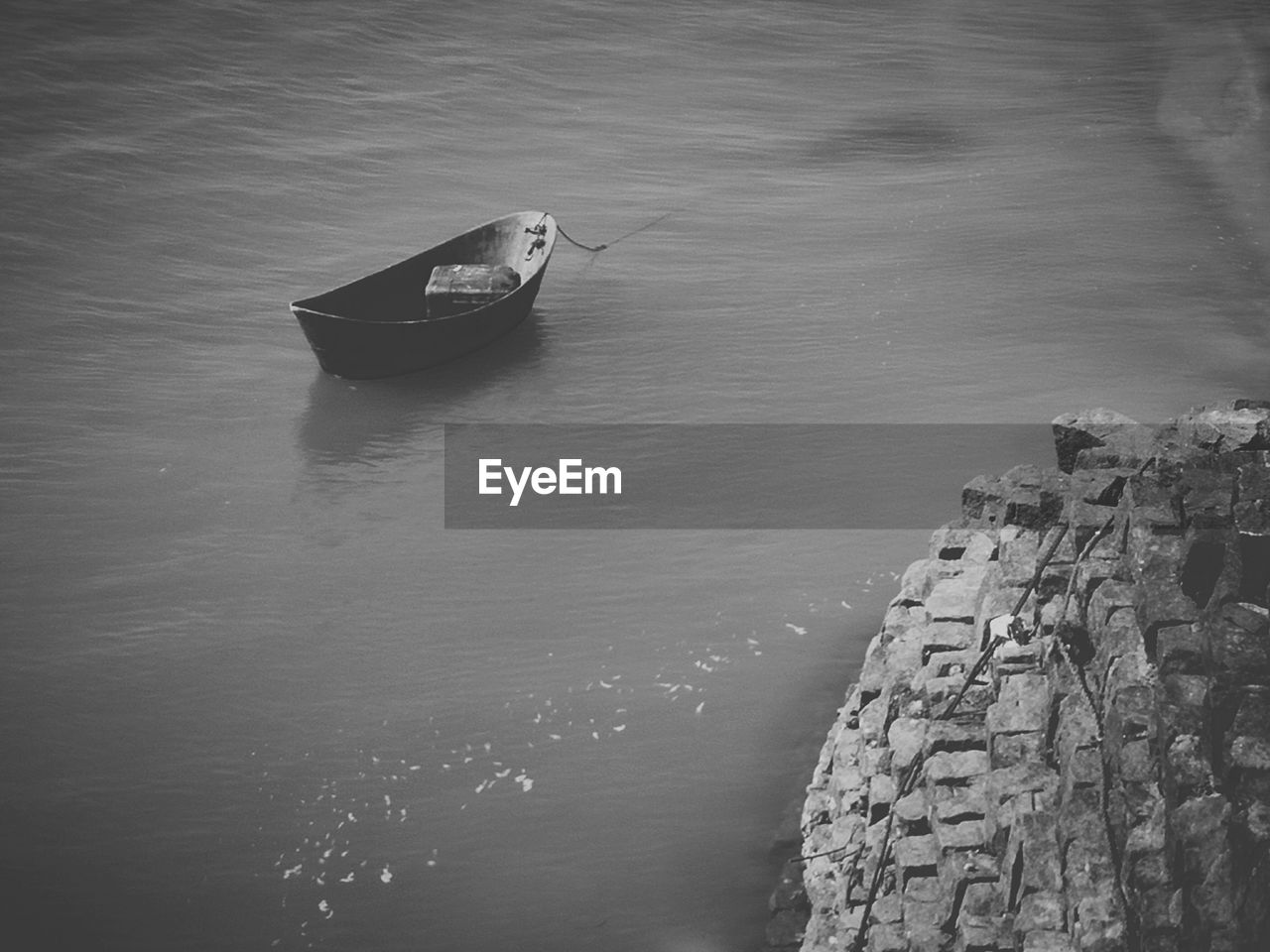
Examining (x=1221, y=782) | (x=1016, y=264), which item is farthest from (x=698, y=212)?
(x=1221, y=782)

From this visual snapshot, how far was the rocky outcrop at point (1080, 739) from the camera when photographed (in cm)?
723

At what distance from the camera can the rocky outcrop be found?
285 inches

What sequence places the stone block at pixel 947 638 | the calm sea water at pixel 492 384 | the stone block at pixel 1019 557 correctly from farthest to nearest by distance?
the calm sea water at pixel 492 384 → the stone block at pixel 947 638 → the stone block at pixel 1019 557

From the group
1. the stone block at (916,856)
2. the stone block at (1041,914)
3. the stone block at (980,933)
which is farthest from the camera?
the stone block at (916,856)

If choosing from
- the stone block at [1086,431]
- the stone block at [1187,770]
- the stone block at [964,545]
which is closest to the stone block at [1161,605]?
the stone block at [1187,770]

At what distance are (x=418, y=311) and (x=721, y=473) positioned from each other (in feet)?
22.6

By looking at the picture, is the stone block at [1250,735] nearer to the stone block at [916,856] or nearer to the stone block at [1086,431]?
the stone block at [916,856]

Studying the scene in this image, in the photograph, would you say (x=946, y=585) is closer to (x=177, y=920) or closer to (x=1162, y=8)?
(x=177, y=920)

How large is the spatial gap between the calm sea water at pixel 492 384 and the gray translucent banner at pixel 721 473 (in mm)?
434

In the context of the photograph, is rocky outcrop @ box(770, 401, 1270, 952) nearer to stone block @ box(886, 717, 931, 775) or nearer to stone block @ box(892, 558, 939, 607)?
stone block @ box(886, 717, 931, 775)

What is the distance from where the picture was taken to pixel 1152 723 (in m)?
7.73

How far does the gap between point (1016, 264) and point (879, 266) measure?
2.53 metres

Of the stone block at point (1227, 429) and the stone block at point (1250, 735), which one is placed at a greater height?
the stone block at point (1250, 735)

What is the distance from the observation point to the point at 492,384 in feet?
72.0
